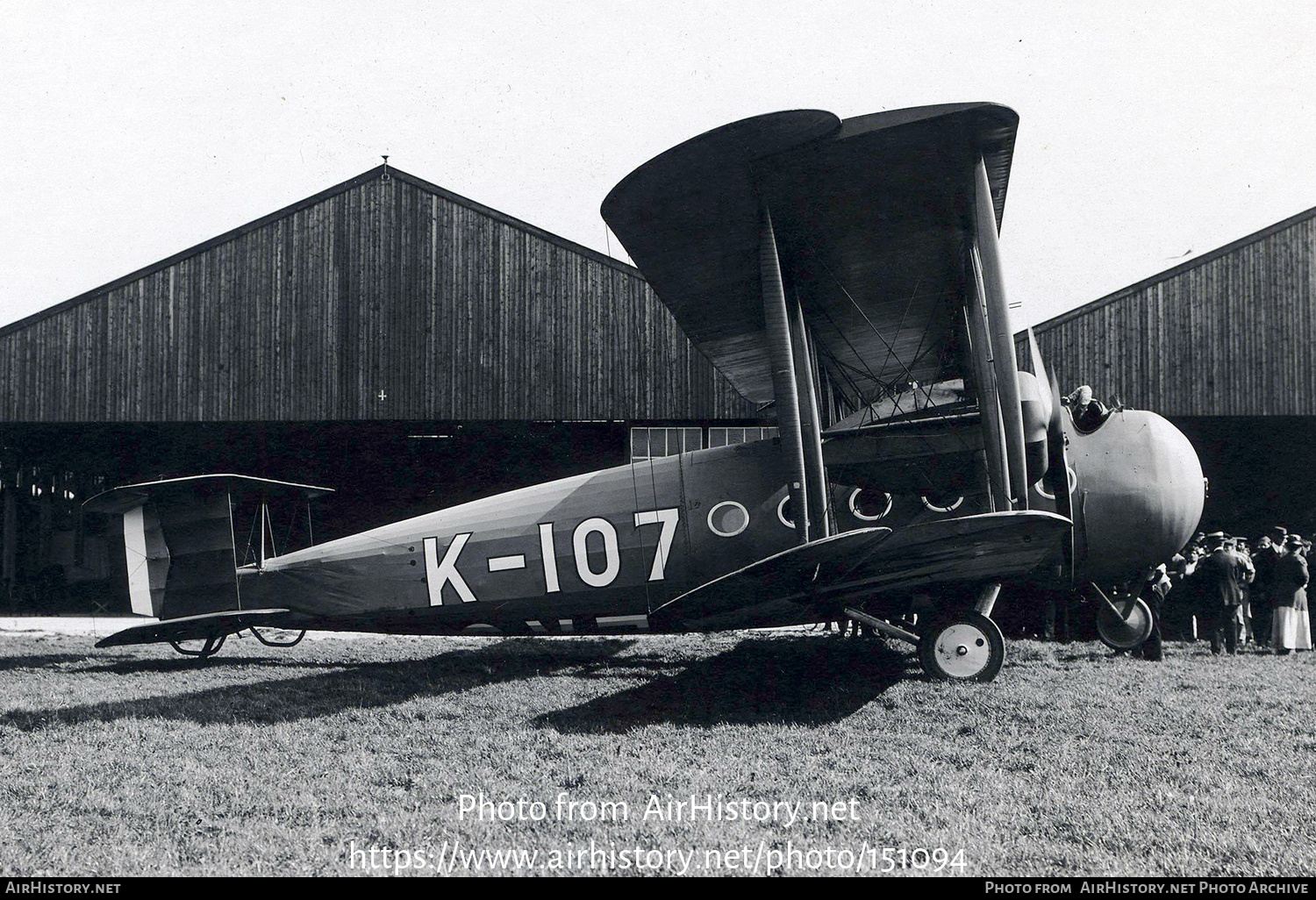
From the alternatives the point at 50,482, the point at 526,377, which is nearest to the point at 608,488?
the point at 526,377

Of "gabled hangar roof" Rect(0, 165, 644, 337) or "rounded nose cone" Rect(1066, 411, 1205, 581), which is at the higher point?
"gabled hangar roof" Rect(0, 165, 644, 337)

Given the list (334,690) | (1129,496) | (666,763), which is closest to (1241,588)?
(1129,496)

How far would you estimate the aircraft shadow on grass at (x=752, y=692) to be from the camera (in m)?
6.41

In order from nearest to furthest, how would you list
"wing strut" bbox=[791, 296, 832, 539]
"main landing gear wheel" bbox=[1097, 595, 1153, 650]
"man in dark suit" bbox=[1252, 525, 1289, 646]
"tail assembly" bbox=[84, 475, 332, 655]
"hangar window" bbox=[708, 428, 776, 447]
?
"wing strut" bbox=[791, 296, 832, 539]
"tail assembly" bbox=[84, 475, 332, 655]
"main landing gear wheel" bbox=[1097, 595, 1153, 650]
"man in dark suit" bbox=[1252, 525, 1289, 646]
"hangar window" bbox=[708, 428, 776, 447]

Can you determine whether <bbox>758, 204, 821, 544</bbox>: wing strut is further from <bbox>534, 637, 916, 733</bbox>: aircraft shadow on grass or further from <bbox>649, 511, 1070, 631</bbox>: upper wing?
<bbox>534, 637, 916, 733</bbox>: aircraft shadow on grass

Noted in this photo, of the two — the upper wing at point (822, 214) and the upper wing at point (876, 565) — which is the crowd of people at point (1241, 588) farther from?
the upper wing at point (822, 214)

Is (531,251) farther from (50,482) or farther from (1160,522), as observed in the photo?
(50,482)

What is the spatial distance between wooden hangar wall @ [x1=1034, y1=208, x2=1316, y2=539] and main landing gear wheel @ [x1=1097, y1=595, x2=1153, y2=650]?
5.82m

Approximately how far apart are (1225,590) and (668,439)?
8.62m

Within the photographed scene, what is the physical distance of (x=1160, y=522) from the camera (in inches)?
296

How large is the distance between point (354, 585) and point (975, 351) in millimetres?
5806

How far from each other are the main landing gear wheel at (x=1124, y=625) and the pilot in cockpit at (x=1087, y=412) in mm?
2632

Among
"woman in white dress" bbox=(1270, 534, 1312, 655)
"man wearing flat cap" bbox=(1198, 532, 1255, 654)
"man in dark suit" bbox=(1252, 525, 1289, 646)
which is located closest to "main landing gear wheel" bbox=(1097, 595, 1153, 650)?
"man wearing flat cap" bbox=(1198, 532, 1255, 654)

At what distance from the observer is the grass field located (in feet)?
12.1
